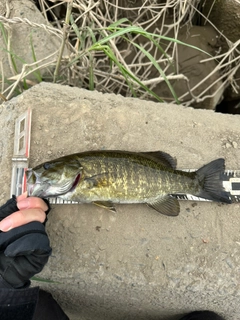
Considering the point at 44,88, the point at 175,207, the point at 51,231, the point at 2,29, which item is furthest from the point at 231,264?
the point at 2,29

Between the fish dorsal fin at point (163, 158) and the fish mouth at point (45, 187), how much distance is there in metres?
0.55

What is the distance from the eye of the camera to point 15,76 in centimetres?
254

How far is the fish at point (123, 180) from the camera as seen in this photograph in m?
2.00

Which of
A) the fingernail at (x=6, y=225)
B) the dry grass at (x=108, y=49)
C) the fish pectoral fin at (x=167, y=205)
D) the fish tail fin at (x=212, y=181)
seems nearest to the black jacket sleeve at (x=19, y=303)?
the fingernail at (x=6, y=225)

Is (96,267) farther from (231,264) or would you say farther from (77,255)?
(231,264)

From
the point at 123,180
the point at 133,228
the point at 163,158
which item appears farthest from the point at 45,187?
the point at 163,158

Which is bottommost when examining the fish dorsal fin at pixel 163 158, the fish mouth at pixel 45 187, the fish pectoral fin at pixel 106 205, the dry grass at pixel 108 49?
the fish pectoral fin at pixel 106 205

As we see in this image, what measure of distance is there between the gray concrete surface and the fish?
14cm

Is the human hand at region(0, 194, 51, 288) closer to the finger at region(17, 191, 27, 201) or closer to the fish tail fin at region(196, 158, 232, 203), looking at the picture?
the finger at region(17, 191, 27, 201)

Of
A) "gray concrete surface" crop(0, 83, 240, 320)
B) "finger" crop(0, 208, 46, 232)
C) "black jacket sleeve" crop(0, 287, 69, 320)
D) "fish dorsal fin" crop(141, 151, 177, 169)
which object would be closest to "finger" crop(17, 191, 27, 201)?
"finger" crop(0, 208, 46, 232)

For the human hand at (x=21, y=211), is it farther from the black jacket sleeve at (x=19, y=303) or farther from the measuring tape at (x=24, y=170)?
the black jacket sleeve at (x=19, y=303)

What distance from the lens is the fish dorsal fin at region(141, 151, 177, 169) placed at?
224cm

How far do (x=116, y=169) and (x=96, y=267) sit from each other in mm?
702

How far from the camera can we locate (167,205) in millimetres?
2225
